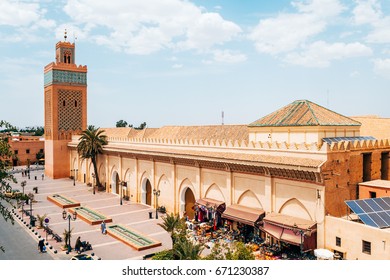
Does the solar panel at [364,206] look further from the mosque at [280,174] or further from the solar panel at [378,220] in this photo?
the mosque at [280,174]

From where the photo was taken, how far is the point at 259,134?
21.5 m

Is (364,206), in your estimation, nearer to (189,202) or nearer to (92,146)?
(189,202)

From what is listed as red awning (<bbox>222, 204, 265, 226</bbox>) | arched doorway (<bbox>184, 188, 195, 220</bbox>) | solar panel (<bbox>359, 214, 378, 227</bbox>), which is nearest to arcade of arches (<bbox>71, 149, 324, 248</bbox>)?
Answer: arched doorway (<bbox>184, 188, 195, 220</bbox>)

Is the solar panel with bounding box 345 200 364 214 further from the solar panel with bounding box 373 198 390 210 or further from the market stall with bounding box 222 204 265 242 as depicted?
the market stall with bounding box 222 204 265 242

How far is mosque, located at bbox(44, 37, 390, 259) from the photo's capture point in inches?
644

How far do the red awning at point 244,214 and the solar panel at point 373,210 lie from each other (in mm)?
4651

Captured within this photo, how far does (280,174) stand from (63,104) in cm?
3280

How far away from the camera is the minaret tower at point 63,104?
43.1 metres

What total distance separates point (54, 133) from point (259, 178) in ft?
104

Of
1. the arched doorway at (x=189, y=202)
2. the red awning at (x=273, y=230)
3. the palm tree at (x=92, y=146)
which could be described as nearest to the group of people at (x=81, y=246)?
the arched doorway at (x=189, y=202)

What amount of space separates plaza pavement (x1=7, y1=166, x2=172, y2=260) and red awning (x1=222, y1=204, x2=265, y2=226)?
365 cm

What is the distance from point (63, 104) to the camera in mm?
43781

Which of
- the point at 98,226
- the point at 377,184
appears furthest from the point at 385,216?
the point at 98,226

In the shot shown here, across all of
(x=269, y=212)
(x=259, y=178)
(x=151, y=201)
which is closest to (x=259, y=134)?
(x=259, y=178)
